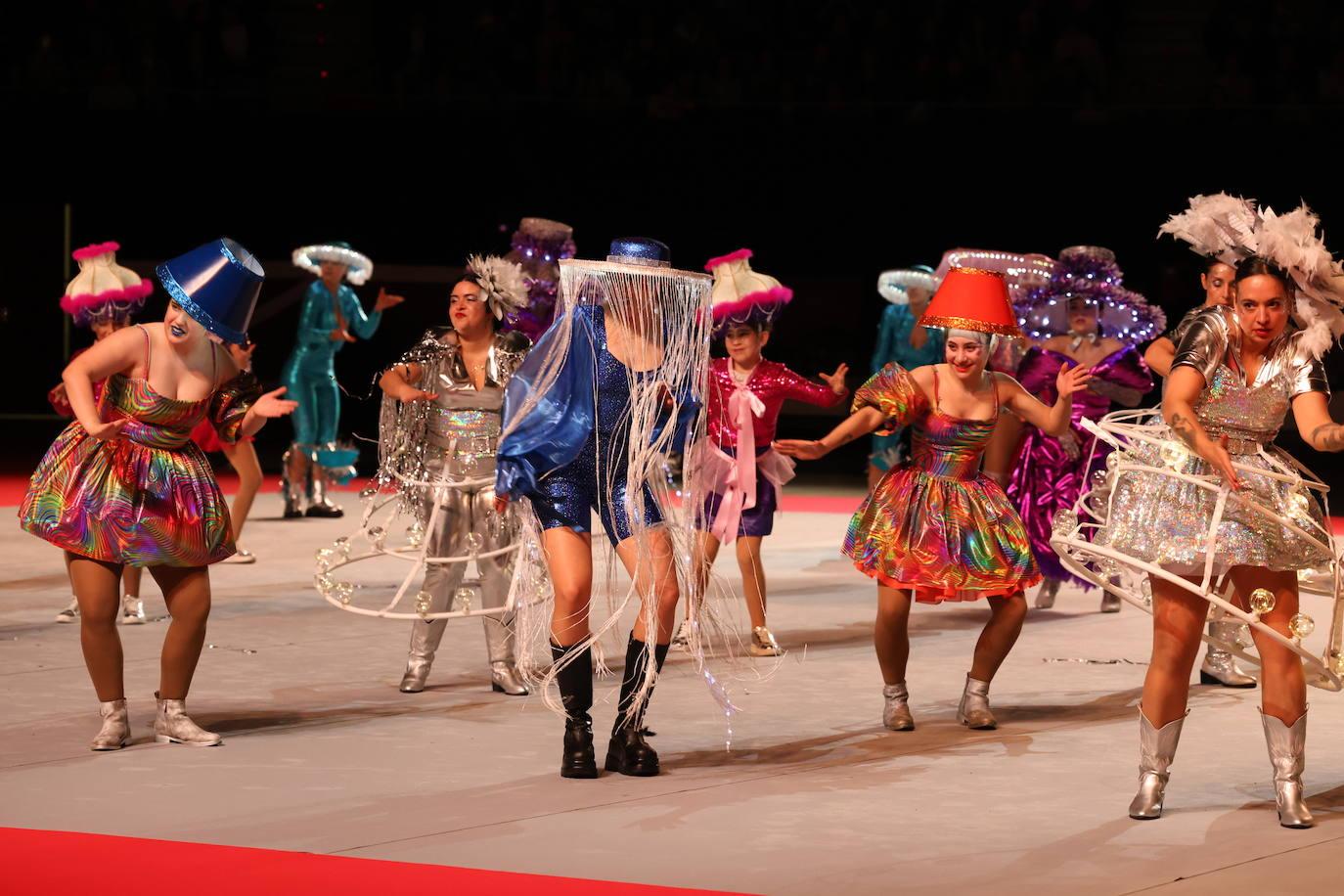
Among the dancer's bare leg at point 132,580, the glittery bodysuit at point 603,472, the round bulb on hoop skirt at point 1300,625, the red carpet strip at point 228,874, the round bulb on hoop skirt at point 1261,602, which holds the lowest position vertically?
the dancer's bare leg at point 132,580

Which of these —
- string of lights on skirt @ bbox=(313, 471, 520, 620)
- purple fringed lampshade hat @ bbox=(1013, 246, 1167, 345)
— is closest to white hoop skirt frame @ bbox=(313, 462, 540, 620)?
string of lights on skirt @ bbox=(313, 471, 520, 620)

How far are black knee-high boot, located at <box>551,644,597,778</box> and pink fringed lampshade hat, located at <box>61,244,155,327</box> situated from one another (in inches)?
123

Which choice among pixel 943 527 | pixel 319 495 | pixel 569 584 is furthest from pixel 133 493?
pixel 319 495

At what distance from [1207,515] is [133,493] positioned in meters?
3.05

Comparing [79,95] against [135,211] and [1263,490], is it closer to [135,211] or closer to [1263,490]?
[135,211]

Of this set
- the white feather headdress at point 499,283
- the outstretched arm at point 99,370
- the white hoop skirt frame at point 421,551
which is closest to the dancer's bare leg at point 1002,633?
Result: the white hoop skirt frame at point 421,551

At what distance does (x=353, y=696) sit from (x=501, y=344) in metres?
1.36

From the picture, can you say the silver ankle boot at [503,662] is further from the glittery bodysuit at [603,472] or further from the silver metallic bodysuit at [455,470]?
the glittery bodysuit at [603,472]

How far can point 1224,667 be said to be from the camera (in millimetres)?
6645

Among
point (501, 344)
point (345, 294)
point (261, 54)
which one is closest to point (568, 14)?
point (261, 54)

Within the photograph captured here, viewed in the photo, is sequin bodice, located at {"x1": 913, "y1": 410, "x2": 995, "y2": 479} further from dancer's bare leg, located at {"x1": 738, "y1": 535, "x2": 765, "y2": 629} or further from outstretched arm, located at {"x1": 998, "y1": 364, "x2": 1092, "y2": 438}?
dancer's bare leg, located at {"x1": 738, "y1": 535, "x2": 765, "y2": 629}

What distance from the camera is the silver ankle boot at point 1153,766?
4.55m

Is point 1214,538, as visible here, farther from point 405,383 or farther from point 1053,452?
point 1053,452

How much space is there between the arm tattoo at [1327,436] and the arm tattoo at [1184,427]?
0.29 metres
